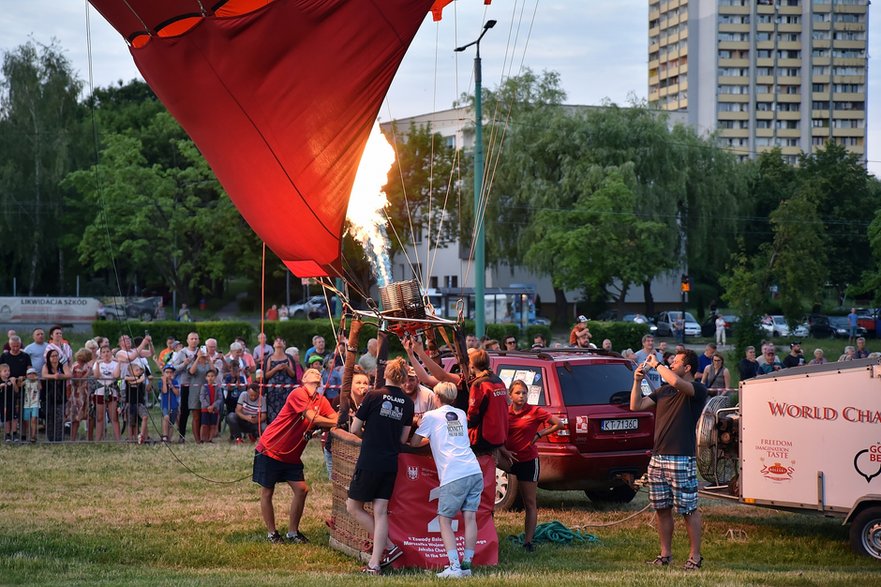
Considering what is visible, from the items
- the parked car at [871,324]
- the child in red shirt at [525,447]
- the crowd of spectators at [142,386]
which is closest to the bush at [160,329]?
the crowd of spectators at [142,386]

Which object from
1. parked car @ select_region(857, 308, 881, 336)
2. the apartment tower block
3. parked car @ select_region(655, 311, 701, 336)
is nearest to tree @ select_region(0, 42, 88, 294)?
parked car @ select_region(655, 311, 701, 336)

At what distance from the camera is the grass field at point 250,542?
358 inches

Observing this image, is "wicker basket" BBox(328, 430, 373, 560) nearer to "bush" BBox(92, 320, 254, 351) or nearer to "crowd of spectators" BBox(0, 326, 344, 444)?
"crowd of spectators" BBox(0, 326, 344, 444)

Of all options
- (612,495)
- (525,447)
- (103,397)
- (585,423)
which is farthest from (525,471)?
(103,397)

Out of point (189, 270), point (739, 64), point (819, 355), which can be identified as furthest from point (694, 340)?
point (739, 64)

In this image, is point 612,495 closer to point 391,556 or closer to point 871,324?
point 391,556

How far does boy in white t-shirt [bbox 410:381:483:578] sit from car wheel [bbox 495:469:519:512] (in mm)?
3170

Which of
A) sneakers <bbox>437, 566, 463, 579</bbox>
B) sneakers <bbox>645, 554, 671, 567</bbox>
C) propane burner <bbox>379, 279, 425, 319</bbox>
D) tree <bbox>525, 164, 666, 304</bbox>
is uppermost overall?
tree <bbox>525, 164, 666, 304</bbox>

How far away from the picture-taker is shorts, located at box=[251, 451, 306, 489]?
10.6 metres

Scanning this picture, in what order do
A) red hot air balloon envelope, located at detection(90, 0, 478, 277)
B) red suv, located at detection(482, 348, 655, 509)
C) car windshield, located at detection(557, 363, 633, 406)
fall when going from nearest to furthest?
red hot air balloon envelope, located at detection(90, 0, 478, 277), red suv, located at detection(482, 348, 655, 509), car windshield, located at detection(557, 363, 633, 406)

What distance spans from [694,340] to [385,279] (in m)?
39.9

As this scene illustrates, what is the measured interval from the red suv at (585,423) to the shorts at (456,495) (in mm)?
3365

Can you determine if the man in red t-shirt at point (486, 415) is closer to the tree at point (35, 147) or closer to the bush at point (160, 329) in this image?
the bush at point (160, 329)

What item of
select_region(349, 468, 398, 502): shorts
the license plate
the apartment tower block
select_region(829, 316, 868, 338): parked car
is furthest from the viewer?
the apartment tower block
